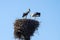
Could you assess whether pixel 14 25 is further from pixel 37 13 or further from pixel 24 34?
pixel 37 13

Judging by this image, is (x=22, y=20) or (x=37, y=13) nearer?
(x=22, y=20)

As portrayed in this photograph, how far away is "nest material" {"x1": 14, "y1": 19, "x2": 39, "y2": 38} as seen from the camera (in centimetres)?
1730

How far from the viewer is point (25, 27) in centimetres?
1723

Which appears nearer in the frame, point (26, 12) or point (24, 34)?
point (24, 34)

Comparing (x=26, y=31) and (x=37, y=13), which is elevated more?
(x=37, y=13)

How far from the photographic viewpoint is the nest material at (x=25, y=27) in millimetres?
17297

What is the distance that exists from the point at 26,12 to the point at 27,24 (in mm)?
1302

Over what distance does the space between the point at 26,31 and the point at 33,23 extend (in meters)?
0.56

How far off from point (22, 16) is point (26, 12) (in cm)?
60

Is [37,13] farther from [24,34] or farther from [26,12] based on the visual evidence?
[24,34]

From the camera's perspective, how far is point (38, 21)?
1766 centimetres

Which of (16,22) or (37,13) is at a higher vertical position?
(37,13)

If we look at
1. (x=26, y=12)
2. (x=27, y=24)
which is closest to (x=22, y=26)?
(x=27, y=24)

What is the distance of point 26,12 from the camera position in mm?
18531
